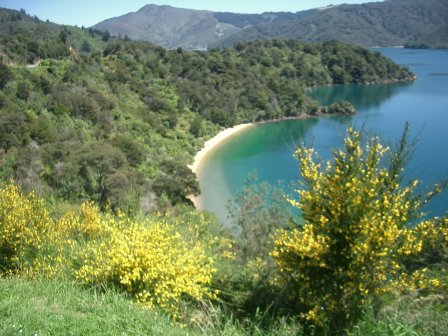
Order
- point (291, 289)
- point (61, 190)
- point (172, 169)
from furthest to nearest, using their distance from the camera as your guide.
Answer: point (172, 169)
point (61, 190)
point (291, 289)

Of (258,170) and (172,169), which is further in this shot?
(258,170)

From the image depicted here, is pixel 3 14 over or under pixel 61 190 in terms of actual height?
over

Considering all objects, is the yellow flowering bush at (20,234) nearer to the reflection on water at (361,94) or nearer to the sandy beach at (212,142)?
the sandy beach at (212,142)

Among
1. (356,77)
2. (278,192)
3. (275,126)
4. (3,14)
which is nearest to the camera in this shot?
(278,192)

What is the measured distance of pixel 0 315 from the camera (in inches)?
156

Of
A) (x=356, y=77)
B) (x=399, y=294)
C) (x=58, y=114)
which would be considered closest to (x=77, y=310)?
(x=399, y=294)

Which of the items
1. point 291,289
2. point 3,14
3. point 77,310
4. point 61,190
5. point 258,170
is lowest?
point 258,170

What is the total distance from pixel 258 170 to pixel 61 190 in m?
16.9

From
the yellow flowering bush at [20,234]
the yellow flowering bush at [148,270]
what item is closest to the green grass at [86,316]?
the yellow flowering bush at [148,270]

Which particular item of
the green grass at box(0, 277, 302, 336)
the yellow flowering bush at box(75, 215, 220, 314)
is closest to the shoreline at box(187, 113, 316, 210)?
the yellow flowering bush at box(75, 215, 220, 314)

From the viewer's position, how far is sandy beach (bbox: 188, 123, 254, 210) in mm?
28528

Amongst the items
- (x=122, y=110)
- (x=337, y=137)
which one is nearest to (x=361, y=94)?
(x=337, y=137)

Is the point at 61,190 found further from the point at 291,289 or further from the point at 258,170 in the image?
the point at 291,289

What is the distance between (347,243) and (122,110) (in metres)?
35.1
